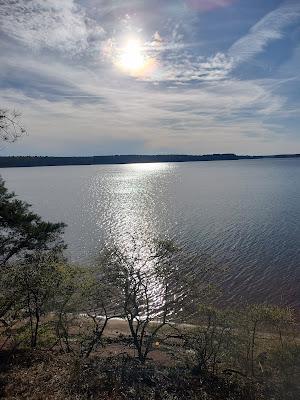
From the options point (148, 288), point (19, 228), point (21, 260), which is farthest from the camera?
point (148, 288)

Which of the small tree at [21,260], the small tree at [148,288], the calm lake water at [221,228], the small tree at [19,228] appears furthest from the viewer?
the calm lake water at [221,228]

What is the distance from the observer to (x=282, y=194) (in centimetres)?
13175

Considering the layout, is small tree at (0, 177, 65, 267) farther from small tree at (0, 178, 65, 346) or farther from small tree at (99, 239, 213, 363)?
small tree at (99, 239, 213, 363)

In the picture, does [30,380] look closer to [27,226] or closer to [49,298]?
[49,298]

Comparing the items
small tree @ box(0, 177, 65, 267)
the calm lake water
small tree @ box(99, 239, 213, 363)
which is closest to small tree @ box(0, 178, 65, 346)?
small tree @ box(0, 177, 65, 267)

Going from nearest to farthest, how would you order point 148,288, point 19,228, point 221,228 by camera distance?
point 19,228
point 148,288
point 221,228

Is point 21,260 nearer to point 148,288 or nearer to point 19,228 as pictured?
point 19,228

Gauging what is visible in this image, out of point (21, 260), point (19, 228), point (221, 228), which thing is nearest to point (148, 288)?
point (21, 260)

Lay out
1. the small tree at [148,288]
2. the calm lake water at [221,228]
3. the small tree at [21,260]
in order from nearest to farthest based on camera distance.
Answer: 1. the small tree at [21,260]
2. the small tree at [148,288]
3. the calm lake water at [221,228]

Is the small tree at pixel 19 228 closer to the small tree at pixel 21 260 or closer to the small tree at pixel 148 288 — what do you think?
the small tree at pixel 21 260

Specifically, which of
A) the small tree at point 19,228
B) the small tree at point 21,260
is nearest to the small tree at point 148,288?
the small tree at point 21,260

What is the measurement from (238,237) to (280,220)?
1872 cm

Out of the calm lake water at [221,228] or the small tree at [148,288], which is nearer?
the small tree at [148,288]

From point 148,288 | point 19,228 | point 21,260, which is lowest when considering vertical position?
point 148,288
